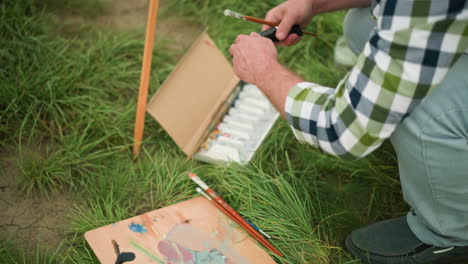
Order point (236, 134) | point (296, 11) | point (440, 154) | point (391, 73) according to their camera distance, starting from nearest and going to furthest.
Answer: point (391, 73) → point (440, 154) → point (296, 11) → point (236, 134)

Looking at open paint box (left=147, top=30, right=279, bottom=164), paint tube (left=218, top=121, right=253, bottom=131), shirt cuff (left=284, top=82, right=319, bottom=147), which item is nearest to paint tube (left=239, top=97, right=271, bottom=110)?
open paint box (left=147, top=30, right=279, bottom=164)

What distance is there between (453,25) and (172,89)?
0.93 meters

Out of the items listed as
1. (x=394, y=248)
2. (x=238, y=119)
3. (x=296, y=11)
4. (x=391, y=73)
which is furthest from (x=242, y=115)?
(x=391, y=73)

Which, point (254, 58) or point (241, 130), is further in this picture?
point (241, 130)

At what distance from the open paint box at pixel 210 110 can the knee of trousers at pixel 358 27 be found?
40 cm

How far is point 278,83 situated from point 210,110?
23.1 inches

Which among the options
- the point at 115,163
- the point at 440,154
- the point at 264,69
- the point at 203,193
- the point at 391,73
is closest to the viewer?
the point at 391,73

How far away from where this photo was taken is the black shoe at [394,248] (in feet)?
4.20

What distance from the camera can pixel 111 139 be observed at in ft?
5.35

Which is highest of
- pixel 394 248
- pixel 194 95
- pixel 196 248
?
pixel 194 95

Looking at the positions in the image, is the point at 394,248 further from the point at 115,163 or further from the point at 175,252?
the point at 115,163

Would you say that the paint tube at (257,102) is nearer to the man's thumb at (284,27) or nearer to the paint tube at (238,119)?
the paint tube at (238,119)

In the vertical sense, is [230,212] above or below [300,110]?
below

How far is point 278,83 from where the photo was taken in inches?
43.4
